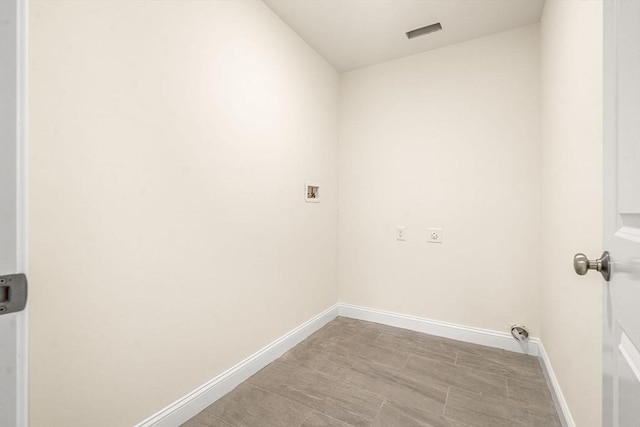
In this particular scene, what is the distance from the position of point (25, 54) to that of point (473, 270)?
281 centimetres

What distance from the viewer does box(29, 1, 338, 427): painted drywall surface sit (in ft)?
3.51

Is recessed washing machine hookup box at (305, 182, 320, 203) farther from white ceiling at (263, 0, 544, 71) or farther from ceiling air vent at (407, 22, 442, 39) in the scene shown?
ceiling air vent at (407, 22, 442, 39)

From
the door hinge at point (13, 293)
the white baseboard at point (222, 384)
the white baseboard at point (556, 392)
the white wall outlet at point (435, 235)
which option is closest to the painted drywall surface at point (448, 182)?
the white wall outlet at point (435, 235)

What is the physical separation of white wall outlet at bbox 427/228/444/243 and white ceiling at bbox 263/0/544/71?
1.65 meters

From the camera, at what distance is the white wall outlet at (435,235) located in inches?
102

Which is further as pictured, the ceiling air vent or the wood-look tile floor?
the ceiling air vent

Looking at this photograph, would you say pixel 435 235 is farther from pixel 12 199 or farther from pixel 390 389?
pixel 12 199

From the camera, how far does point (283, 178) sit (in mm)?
2307

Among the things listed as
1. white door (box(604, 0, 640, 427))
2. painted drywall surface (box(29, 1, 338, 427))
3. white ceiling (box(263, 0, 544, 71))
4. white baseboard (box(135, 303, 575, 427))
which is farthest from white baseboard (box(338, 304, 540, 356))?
white ceiling (box(263, 0, 544, 71))

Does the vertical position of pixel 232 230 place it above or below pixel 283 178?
below

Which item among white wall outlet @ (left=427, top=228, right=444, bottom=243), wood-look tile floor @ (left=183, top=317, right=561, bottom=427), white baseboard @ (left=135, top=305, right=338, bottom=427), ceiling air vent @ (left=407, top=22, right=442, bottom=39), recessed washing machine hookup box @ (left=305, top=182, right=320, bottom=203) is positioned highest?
ceiling air vent @ (left=407, top=22, right=442, bottom=39)

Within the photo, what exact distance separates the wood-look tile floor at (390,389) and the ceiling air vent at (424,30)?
260 cm

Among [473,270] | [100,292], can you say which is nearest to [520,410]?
[473,270]

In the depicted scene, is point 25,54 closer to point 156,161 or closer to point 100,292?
point 156,161
